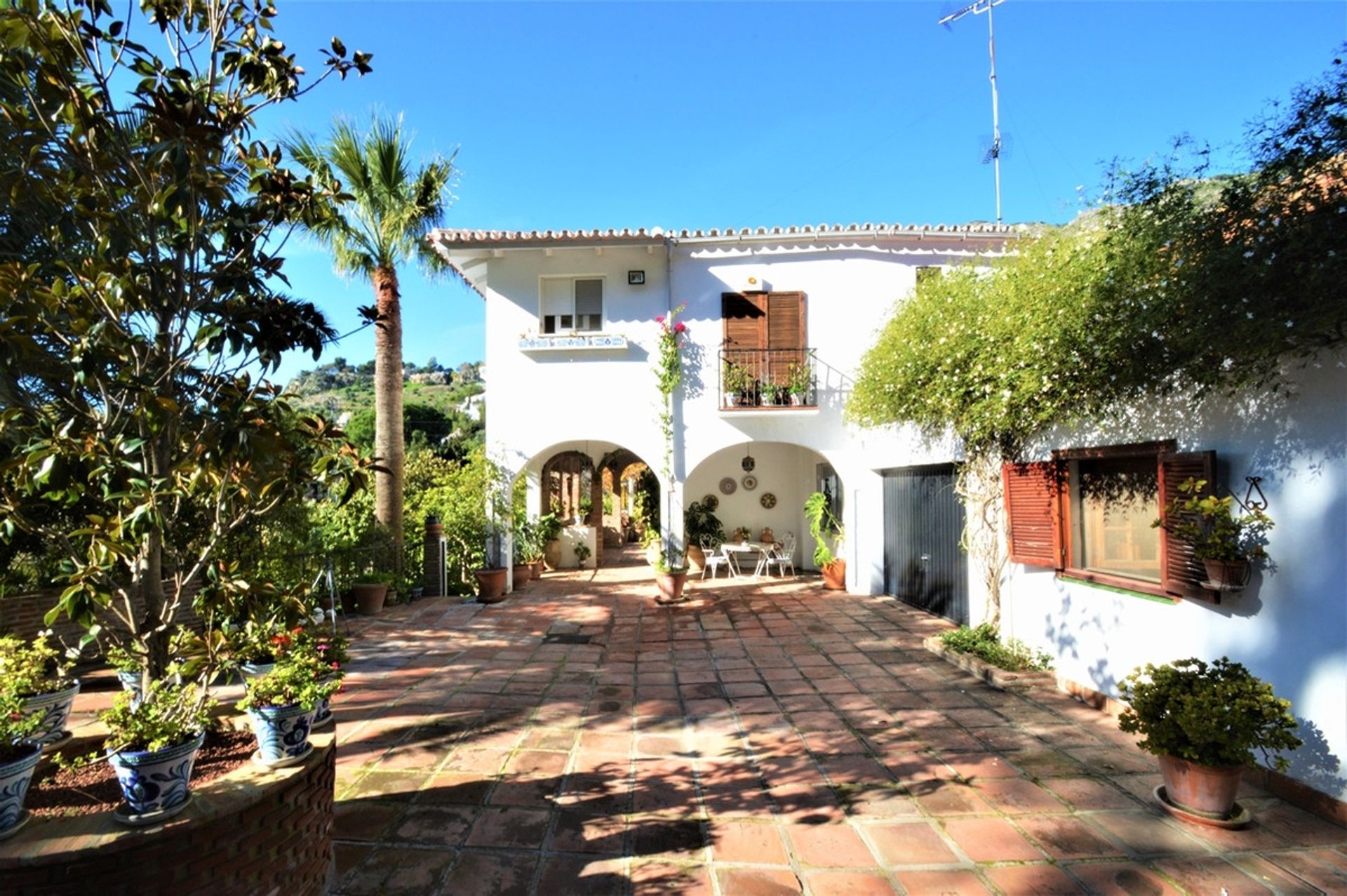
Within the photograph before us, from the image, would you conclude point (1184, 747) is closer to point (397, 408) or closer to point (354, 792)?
point (354, 792)

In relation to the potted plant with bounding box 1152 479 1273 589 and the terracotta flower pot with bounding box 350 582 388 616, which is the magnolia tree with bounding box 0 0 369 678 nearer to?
the potted plant with bounding box 1152 479 1273 589

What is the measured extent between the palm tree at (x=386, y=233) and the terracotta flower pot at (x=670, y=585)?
4.39m

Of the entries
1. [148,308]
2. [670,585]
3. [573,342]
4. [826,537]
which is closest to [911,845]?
[148,308]

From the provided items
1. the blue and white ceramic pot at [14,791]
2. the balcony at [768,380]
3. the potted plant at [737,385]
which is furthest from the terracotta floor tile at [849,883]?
the potted plant at [737,385]

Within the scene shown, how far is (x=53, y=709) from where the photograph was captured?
3189 millimetres

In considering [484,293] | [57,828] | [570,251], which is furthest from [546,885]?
[484,293]

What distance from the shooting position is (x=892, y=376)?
676cm

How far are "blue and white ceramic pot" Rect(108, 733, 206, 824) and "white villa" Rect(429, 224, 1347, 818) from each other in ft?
18.6

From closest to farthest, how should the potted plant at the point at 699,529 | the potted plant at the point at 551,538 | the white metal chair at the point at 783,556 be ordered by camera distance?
the potted plant at the point at 551,538
the white metal chair at the point at 783,556
the potted plant at the point at 699,529

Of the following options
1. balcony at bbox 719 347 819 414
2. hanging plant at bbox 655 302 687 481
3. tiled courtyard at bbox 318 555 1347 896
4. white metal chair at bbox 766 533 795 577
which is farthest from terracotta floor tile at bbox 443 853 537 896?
white metal chair at bbox 766 533 795 577

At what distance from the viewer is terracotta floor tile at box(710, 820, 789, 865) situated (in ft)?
9.71

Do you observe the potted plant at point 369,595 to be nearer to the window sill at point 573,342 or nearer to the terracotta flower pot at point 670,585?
the terracotta flower pot at point 670,585

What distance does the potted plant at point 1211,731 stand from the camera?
3.12 meters

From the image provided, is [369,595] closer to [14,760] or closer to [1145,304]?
[14,760]
